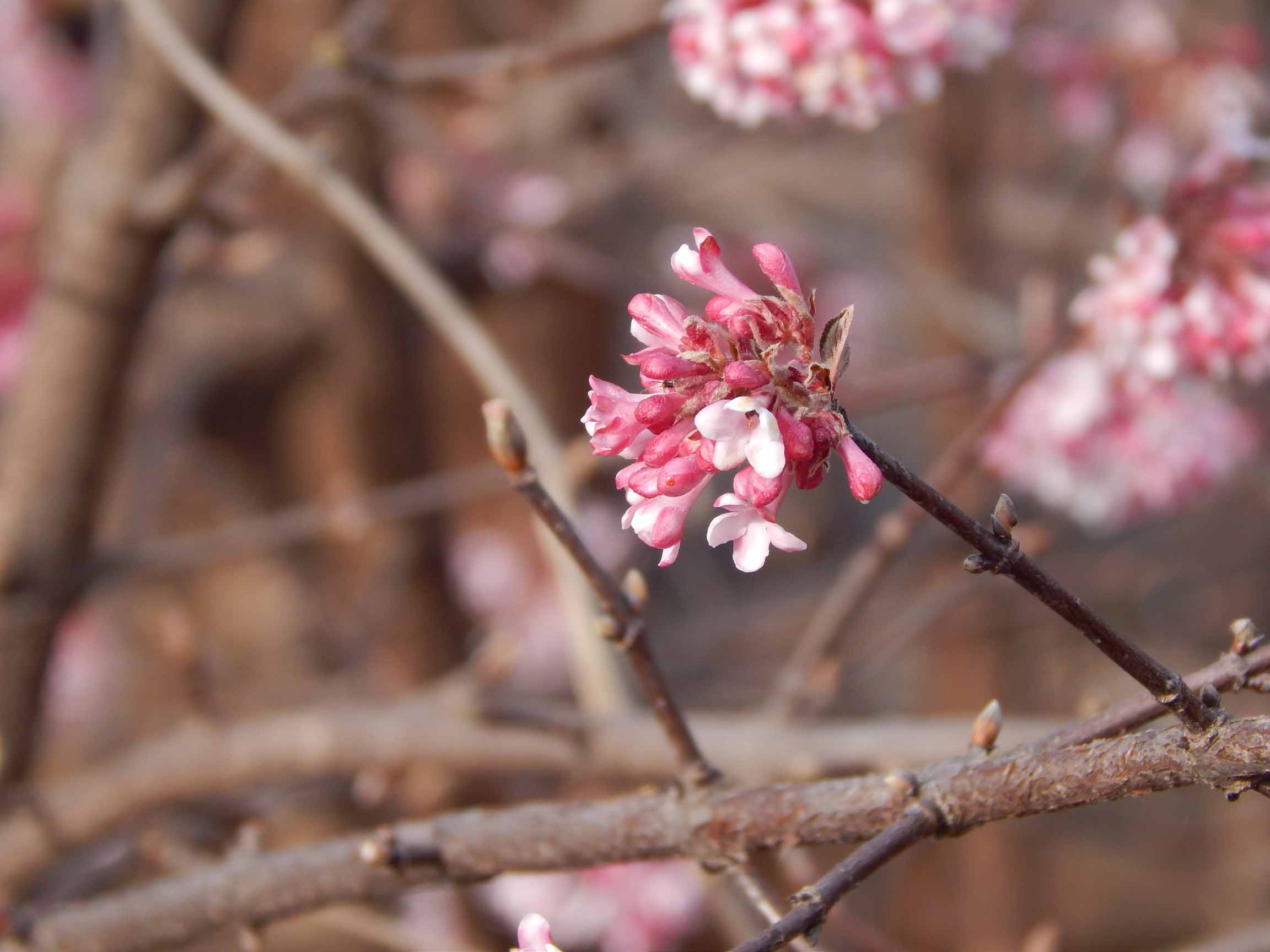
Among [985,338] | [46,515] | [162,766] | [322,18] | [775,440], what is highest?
[322,18]

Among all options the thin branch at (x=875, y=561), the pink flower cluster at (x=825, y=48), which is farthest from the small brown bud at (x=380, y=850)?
the pink flower cluster at (x=825, y=48)

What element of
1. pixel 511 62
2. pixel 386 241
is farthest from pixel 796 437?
pixel 511 62

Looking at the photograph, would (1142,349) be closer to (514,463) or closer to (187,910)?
(514,463)

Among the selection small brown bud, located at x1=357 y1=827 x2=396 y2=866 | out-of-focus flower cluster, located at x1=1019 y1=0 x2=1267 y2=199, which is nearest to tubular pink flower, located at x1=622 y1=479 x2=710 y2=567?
small brown bud, located at x1=357 y1=827 x2=396 y2=866

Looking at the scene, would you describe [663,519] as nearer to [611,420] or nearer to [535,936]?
[611,420]

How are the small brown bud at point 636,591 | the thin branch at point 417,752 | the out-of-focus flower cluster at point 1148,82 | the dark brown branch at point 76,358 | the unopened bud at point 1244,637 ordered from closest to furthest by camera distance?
1. the unopened bud at point 1244,637
2. the small brown bud at point 636,591
3. the thin branch at point 417,752
4. the dark brown branch at point 76,358
5. the out-of-focus flower cluster at point 1148,82

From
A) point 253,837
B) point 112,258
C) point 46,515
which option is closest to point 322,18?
point 112,258

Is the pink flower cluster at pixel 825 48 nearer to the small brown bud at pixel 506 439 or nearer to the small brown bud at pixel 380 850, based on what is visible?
the small brown bud at pixel 506 439
